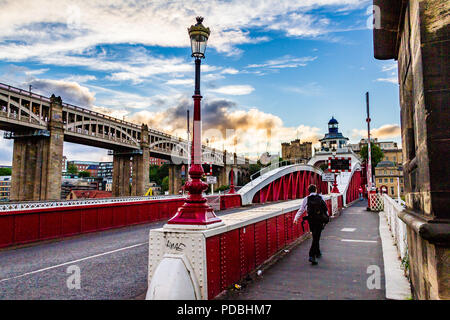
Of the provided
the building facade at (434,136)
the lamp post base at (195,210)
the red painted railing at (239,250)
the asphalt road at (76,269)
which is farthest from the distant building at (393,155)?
the building facade at (434,136)

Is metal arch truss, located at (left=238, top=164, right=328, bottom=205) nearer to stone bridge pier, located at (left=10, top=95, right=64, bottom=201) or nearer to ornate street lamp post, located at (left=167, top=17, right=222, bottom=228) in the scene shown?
ornate street lamp post, located at (left=167, top=17, right=222, bottom=228)

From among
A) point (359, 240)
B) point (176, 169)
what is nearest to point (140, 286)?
point (359, 240)

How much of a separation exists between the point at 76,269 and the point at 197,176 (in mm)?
4003

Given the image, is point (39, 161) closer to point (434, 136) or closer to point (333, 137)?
point (434, 136)

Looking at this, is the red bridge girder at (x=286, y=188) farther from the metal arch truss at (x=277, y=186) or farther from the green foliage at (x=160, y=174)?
the green foliage at (x=160, y=174)

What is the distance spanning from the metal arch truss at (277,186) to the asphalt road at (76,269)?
16145 mm

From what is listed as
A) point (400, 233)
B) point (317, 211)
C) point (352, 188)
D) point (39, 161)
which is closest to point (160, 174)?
point (39, 161)

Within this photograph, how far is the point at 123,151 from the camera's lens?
212 feet

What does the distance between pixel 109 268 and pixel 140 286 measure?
167 cm

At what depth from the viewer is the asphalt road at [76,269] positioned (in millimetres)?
5492

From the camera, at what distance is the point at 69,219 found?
11953 mm

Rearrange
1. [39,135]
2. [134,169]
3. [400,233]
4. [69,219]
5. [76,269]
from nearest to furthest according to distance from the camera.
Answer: [400,233] → [76,269] → [69,219] → [39,135] → [134,169]
